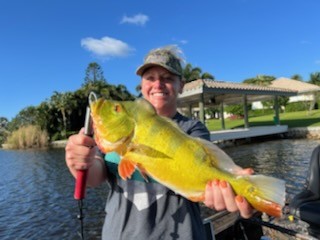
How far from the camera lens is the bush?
4453cm

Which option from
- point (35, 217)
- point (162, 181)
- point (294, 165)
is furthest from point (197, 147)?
point (294, 165)

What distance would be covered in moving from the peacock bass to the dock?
65.2 feet

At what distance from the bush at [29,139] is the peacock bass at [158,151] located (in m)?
46.1

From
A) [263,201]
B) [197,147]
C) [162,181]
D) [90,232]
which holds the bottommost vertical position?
[90,232]

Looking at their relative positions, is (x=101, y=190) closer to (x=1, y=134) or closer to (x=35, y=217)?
(x=35, y=217)

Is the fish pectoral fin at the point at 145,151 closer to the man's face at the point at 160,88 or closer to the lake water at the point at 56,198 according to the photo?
the man's face at the point at 160,88

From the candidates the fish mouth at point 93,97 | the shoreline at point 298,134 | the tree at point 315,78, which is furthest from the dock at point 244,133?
the tree at point 315,78

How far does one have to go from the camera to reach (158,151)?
1547mm

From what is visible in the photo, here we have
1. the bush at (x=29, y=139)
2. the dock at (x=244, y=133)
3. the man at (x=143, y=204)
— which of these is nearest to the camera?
the man at (x=143, y=204)

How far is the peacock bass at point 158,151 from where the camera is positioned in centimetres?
153

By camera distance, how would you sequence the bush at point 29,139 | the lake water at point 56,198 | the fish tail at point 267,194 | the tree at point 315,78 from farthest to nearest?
the tree at point 315,78 < the bush at point 29,139 < the lake water at point 56,198 < the fish tail at point 267,194

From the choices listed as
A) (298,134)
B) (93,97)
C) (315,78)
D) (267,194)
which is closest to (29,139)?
(298,134)

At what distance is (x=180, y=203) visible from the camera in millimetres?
1969

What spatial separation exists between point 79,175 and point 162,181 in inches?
21.5
